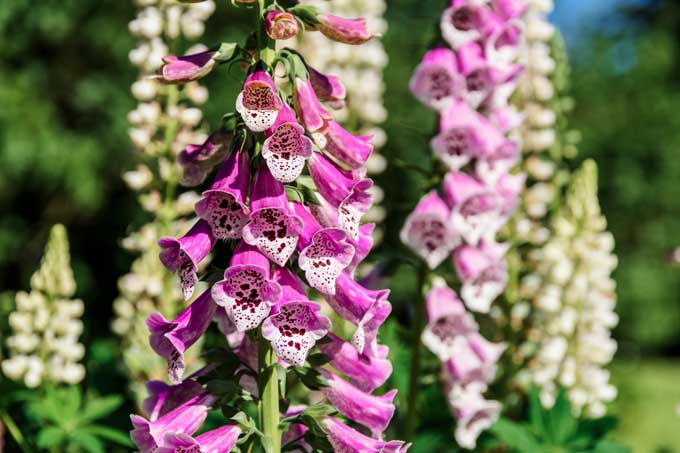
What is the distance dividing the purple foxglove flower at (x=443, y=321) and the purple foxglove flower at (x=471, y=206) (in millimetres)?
153

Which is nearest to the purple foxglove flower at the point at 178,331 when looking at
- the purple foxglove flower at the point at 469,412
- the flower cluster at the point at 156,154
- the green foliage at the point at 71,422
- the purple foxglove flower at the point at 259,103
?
the purple foxglove flower at the point at 259,103

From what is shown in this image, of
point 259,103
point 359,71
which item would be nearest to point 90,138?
point 359,71

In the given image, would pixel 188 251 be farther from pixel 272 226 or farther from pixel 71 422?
pixel 71 422

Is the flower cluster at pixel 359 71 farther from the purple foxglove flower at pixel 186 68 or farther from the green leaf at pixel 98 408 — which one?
the purple foxglove flower at pixel 186 68

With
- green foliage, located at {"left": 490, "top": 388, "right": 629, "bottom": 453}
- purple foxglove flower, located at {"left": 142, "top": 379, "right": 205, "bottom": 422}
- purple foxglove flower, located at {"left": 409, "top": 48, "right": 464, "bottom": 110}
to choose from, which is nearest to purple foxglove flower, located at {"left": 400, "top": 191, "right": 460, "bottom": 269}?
purple foxglove flower, located at {"left": 409, "top": 48, "right": 464, "bottom": 110}

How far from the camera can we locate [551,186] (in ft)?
10.2

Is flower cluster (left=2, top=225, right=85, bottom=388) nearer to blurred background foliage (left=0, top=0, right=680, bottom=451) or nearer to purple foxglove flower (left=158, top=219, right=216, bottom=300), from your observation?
blurred background foliage (left=0, top=0, right=680, bottom=451)

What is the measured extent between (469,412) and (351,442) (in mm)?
836

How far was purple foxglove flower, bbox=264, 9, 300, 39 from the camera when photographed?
1.40 meters

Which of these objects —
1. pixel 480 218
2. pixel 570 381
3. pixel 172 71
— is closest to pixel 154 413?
pixel 172 71

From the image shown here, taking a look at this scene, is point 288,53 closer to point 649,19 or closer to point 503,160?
point 503,160

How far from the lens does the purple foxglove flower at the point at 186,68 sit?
152 cm

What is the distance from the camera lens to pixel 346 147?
1.55m

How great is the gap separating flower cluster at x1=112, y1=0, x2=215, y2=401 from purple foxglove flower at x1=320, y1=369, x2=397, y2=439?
1147mm
